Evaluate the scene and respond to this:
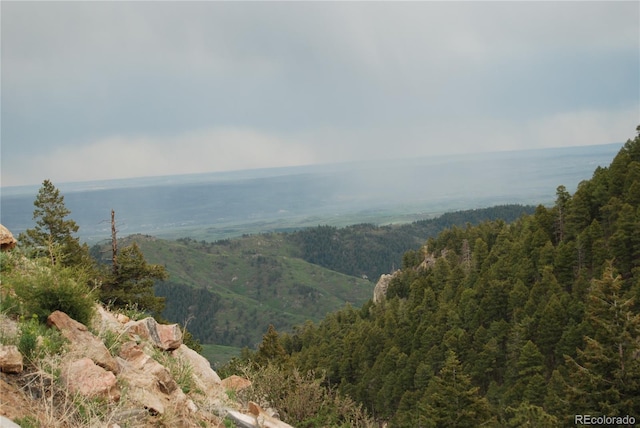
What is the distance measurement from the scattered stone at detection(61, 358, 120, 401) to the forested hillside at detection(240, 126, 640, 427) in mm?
25610

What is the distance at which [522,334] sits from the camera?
5041 centimetres

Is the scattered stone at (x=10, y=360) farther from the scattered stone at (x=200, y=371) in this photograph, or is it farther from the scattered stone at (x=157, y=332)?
the scattered stone at (x=200, y=371)

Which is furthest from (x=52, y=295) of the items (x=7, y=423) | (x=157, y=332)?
(x=157, y=332)

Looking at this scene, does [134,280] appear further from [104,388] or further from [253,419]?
[104,388]

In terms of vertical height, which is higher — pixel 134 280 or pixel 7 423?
pixel 7 423

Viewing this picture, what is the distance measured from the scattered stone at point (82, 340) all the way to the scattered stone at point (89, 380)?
0.37 m

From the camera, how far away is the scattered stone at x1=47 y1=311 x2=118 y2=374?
24.2 ft

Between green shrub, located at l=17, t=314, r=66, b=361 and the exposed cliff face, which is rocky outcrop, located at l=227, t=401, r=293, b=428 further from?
green shrub, located at l=17, t=314, r=66, b=361

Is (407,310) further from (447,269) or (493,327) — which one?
(493,327)

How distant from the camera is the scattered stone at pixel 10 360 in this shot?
6.34 m

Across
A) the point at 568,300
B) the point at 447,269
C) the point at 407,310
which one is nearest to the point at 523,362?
the point at 568,300

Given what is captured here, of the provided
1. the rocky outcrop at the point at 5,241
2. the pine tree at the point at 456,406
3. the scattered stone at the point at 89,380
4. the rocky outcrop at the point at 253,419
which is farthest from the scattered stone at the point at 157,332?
the pine tree at the point at 456,406

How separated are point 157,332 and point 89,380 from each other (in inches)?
174

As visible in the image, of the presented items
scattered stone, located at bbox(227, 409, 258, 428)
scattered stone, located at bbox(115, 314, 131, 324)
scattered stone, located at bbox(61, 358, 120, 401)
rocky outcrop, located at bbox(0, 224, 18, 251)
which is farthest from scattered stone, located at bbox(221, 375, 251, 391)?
rocky outcrop, located at bbox(0, 224, 18, 251)
